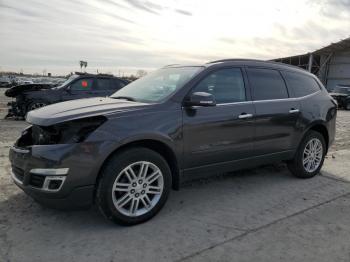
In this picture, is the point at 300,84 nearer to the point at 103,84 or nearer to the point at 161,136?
the point at 161,136

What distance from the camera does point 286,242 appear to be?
3.33 m

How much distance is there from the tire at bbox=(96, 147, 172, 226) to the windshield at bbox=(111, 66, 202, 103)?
77 centimetres

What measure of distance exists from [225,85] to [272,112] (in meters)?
0.87

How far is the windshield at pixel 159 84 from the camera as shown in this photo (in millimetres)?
4090

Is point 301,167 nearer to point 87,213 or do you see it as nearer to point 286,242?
point 286,242

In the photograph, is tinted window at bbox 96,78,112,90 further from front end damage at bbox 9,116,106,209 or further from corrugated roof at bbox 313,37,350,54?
corrugated roof at bbox 313,37,350,54

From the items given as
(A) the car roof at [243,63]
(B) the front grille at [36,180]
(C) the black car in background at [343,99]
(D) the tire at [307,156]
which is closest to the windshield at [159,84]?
(A) the car roof at [243,63]

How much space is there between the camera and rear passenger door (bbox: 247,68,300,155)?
467cm

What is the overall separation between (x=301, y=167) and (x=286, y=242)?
2.27 metres

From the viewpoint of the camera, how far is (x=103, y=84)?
11.5m

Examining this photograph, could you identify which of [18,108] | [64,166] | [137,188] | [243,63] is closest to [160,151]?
[137,188]

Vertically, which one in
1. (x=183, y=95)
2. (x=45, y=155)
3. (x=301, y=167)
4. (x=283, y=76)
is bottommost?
(x=301, y=167)

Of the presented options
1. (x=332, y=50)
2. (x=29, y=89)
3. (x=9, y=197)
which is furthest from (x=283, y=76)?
(x=332, y=50)

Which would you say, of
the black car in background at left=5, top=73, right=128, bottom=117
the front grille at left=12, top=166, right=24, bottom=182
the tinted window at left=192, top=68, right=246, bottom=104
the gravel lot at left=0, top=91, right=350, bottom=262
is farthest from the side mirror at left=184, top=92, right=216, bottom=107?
the black car in background at left=5, top=73, right=128, bottom=117
